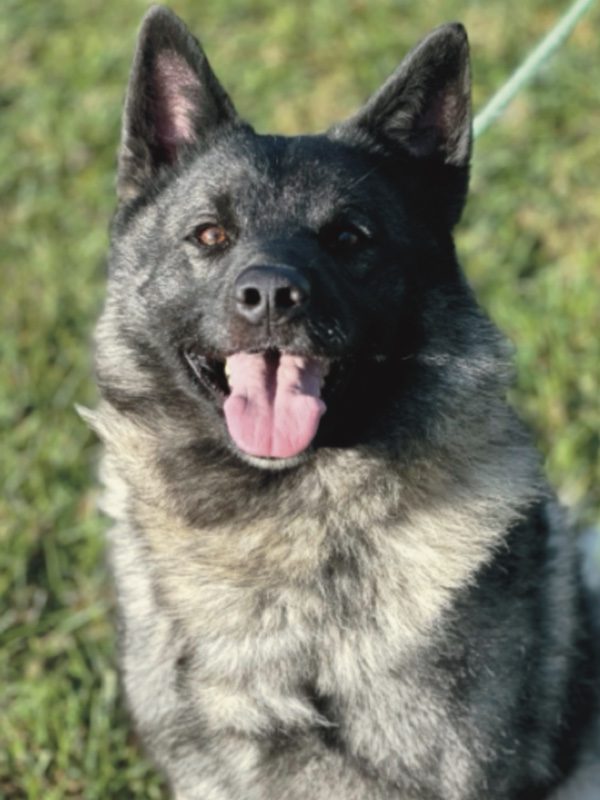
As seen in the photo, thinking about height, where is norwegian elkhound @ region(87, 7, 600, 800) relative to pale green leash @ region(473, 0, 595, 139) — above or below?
below

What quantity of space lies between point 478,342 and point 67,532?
2.19 m

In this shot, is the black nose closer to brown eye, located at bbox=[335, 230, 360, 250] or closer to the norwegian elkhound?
the norwegian elkhound

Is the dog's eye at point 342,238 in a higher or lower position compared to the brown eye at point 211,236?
higher

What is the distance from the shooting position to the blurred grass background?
175 inches

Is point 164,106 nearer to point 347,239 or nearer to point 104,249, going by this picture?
point 347,239

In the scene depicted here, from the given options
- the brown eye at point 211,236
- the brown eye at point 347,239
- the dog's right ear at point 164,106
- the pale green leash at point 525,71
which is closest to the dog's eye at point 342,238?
the brown eye at point 347,239

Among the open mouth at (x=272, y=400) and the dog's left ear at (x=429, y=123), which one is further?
the dog's left ear at (x=429, y=123)

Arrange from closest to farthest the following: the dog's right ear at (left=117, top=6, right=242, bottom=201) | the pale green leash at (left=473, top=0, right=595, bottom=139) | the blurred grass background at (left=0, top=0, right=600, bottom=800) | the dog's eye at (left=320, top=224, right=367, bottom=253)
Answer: the dog's eye at (left=320, top=224, right=367, bottom=253)
the dog's right ear at (left=117, top=6, right=242, bottom=201)
the pale green leash at (left=473, top=0, right=595, bottom=139)
the blurred grass background at (left=0, top=0, right=600, bottom=800)

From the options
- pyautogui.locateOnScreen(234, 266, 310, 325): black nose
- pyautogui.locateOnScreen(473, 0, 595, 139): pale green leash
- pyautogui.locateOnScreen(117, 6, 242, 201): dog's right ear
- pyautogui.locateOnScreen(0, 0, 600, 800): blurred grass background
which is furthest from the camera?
pyautogui.locateOnScreen(0, 0, 600, 800): blurred grass background

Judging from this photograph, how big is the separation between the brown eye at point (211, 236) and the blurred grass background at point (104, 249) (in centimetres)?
175

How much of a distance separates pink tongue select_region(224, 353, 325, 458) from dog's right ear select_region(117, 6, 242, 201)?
727mm

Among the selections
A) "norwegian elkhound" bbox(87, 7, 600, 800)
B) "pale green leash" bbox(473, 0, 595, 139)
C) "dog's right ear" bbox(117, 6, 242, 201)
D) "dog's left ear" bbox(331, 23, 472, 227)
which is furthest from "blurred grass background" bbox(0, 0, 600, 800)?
"dog's left ear" bbox(331, 23, 472, 227)

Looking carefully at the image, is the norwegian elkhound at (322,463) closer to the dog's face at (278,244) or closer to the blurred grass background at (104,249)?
the dog's face at (278,244)

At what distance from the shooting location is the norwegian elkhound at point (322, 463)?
3.29 m
